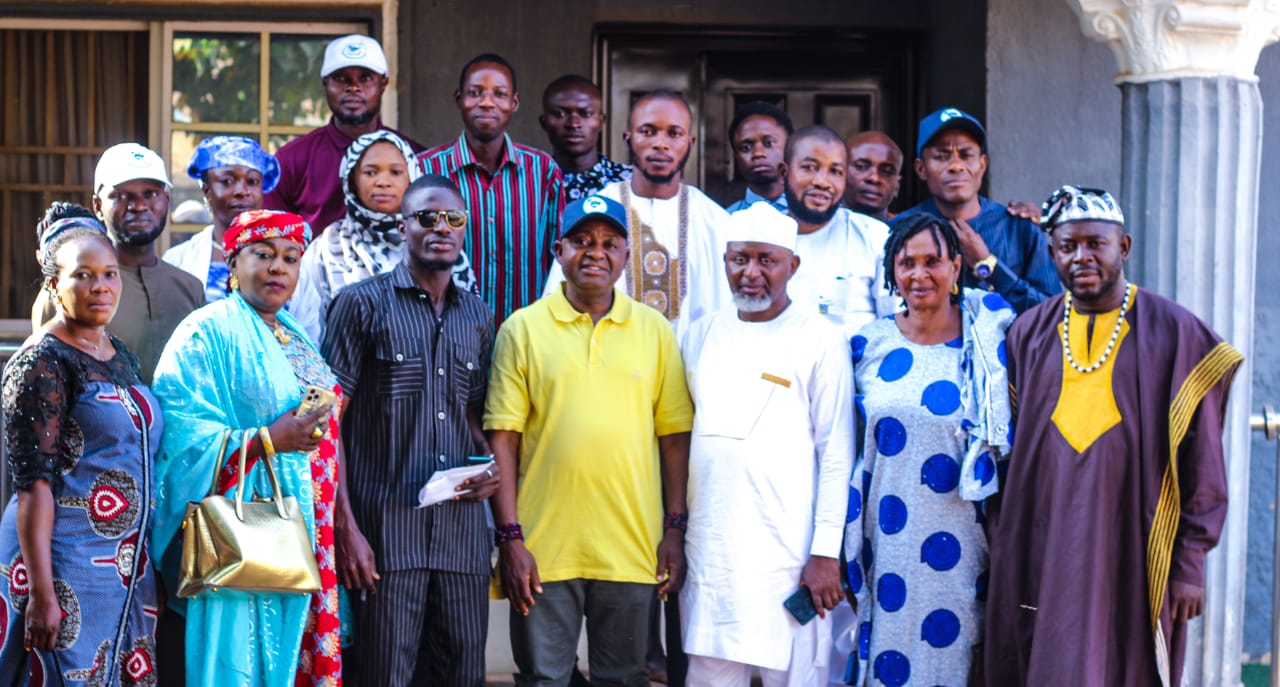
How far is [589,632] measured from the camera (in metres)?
5.22

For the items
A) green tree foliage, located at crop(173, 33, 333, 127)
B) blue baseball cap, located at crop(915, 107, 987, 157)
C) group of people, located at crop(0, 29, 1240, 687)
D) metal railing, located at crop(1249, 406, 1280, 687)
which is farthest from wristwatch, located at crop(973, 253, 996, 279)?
green tree foliage, located at crop(173, 33, 333, 127)

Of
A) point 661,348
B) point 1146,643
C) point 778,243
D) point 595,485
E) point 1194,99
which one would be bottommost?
point 1146,643

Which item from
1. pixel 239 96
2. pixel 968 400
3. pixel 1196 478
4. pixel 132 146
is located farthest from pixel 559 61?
pixel 1196 478

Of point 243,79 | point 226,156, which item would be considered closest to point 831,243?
point 226,156

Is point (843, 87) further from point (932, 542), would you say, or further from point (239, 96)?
point (932, 542)

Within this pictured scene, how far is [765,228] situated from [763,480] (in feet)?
2.77

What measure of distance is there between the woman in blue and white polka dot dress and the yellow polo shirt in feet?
2.43

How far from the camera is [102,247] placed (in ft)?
15.1

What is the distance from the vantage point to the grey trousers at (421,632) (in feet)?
16.2

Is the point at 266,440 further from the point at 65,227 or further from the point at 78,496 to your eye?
the point at 65,227

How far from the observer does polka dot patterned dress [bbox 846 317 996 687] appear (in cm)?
506

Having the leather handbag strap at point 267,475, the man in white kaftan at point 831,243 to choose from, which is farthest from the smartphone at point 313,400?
the man in white kaftan at point 831,243

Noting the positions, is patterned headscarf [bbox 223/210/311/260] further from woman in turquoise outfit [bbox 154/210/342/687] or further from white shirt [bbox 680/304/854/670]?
white shirt [bbox 680/304/854/670]

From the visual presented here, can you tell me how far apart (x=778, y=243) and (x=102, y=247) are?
7.03 ft
